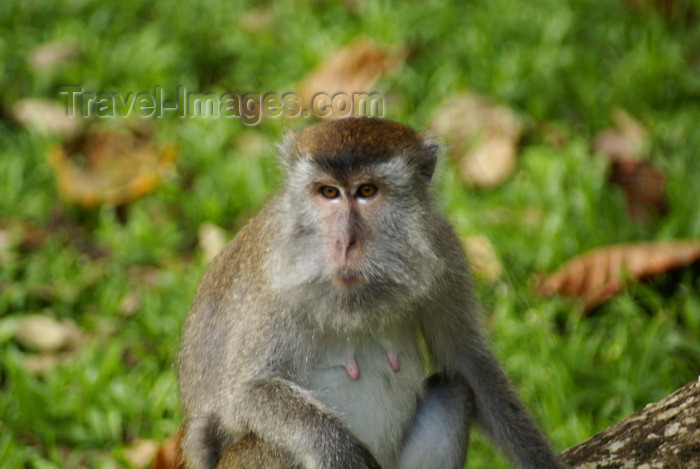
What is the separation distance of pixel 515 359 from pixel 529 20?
363 cm

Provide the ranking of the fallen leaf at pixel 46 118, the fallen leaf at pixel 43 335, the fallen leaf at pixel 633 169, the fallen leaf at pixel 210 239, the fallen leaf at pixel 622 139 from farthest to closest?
1. the fallen leaf at pixel 46 118
2. the fallen leaf at pixel 622 139
3. the fallen leaf at pixel 633 169
4. the fallen leaf at pixel 210 239
5. the fallen leaf at pixel 43 335

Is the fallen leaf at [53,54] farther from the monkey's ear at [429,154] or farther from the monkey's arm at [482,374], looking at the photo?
the monkey's arm at [482,374]

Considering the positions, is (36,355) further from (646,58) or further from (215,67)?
(646,58)

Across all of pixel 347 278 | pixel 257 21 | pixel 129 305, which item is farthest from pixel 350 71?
pixel 347 278

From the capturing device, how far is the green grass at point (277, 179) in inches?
196

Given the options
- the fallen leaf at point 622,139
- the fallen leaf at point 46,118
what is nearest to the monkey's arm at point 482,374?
the fallen leaf at point 622,139

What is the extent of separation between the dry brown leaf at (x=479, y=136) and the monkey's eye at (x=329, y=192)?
288 cm

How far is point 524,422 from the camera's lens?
13.2 ft

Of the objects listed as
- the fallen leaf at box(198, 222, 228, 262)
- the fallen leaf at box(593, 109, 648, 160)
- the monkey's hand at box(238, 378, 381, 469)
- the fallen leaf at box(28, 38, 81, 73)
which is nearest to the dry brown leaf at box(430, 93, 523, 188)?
the fallen leaf at box(593, 109, 648, 160)

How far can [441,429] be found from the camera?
3912 mm

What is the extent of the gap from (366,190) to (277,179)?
0.67 meters

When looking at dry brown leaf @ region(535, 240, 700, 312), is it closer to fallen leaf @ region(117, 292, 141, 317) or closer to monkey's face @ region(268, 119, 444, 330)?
monkey's face @ region(268, 119, 444, 330)

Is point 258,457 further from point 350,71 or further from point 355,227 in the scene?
point 350,71

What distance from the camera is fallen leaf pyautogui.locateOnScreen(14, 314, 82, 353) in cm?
537
